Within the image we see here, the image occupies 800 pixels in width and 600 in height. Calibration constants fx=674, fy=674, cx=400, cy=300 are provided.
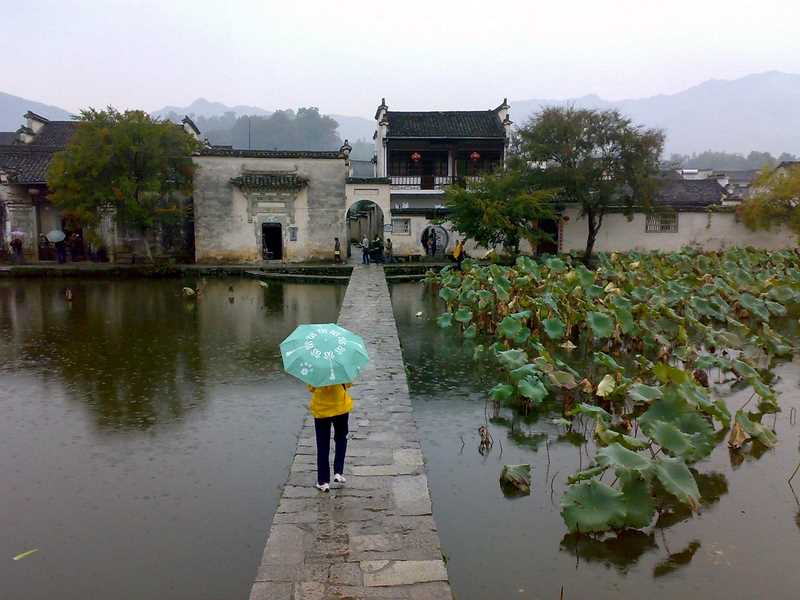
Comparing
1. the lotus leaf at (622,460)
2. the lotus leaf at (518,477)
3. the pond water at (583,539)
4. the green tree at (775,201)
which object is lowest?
the pond water at (583,539)

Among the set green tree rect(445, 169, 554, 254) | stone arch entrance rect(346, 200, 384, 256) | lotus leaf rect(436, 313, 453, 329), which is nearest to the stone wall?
green tree rect(445, 169, 554, 254)

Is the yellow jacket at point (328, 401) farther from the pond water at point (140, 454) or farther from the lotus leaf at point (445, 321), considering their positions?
the lotus leaf at point (445, 321)

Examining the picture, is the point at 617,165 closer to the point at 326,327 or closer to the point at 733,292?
the point at 733,292

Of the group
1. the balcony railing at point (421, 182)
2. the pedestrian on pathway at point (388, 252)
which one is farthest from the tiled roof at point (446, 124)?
the pedestrian on pathway at point (388, 252)

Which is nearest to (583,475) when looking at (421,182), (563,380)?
(563,380)

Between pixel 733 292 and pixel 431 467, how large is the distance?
34.0 ft

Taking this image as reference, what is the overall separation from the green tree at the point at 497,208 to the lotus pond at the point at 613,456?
10.6 m

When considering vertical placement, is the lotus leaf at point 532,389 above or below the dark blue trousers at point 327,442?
below

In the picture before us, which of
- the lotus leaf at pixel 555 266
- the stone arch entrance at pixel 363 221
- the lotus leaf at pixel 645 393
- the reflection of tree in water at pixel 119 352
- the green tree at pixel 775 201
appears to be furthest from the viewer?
the stone arch entrance at pixel 363 221

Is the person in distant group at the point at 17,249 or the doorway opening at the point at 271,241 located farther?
the doorway opening at the point at 271,241

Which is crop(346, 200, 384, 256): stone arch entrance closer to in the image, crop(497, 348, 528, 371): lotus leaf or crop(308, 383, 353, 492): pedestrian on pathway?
crop(497, 348, 528, 371): lotus leaf

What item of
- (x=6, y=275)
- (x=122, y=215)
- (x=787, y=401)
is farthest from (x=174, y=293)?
(x=787, y=401)

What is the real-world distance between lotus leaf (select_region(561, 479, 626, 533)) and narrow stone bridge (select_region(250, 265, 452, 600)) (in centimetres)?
108

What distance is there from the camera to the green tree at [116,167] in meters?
22.1
